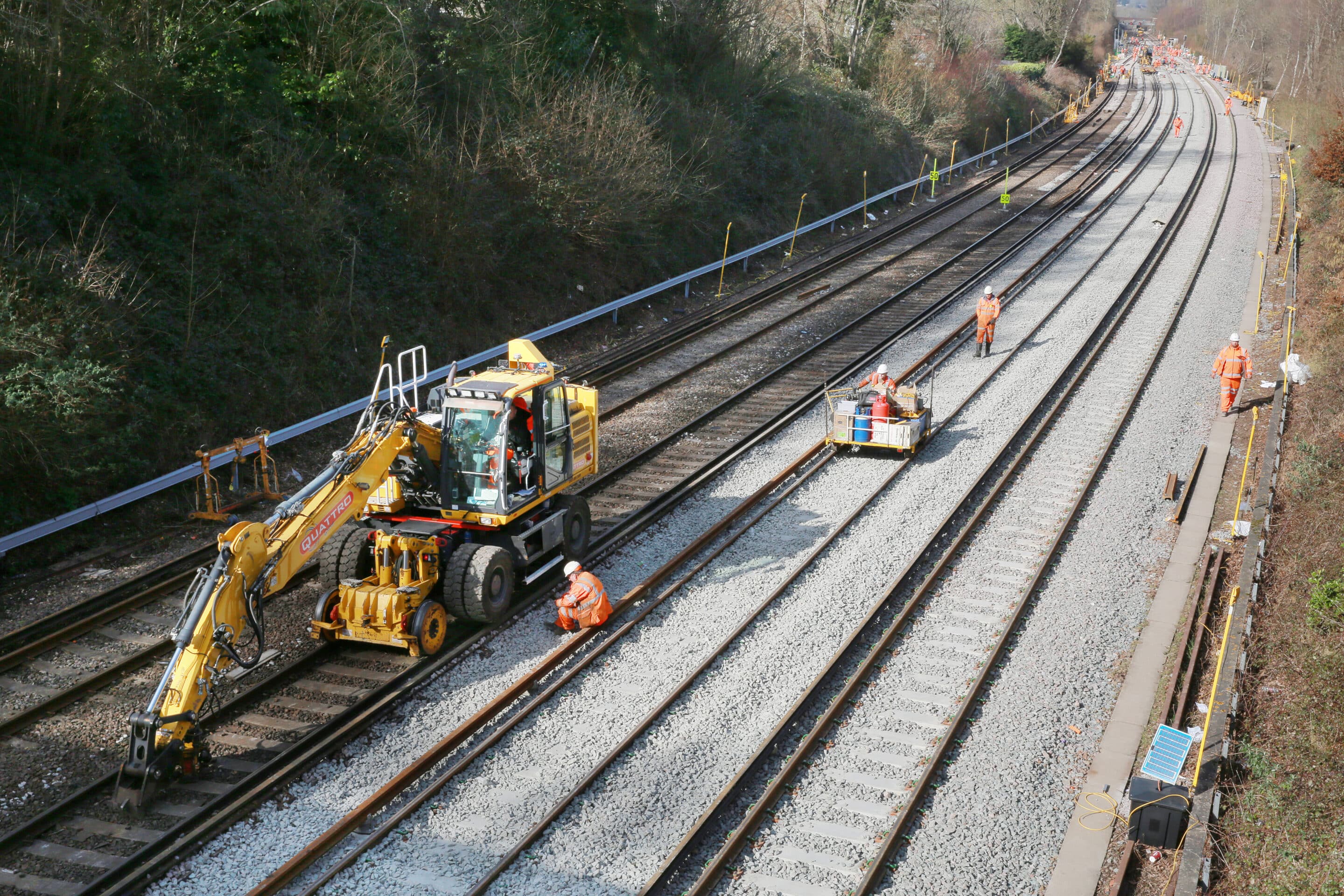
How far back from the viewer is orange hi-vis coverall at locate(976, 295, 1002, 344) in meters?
21.7

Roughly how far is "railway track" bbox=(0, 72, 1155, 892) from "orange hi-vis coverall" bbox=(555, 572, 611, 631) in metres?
0.94

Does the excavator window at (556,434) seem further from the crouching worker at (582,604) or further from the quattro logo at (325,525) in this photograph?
the quattro logo at (325,525)

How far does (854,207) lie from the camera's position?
35.8m

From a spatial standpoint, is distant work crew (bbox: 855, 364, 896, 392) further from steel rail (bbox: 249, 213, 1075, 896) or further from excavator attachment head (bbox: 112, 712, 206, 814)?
excavator attachment head (bbox: 112, 712, 206, 814)

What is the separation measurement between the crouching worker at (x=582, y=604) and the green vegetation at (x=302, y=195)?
22.0 feet

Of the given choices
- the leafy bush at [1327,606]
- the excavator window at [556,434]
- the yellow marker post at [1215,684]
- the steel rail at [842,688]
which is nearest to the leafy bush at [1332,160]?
the steel rail at [842,688]

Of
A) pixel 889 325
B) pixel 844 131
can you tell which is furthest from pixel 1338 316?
pixel 844 131

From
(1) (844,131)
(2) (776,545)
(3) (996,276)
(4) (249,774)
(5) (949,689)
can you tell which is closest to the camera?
(4) (249,774)

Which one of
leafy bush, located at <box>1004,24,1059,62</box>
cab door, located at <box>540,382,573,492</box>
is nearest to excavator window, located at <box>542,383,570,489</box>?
cab door, located at <box>540,382,573,492</box>

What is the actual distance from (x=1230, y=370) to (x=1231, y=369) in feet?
0.09

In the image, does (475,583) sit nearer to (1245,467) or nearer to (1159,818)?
(1159,818)

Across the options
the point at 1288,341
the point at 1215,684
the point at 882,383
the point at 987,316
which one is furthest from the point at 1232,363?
the point at 1215,684

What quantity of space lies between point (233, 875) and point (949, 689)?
712 centimetres

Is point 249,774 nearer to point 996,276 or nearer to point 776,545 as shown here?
point 776,545
